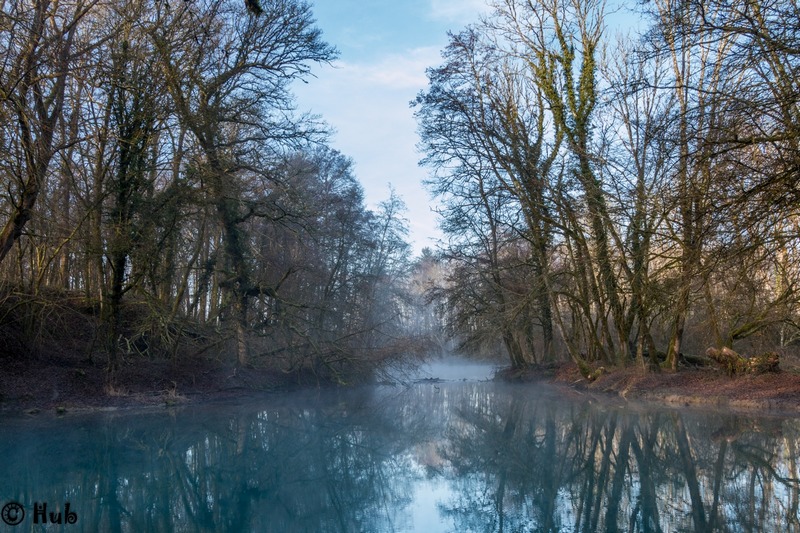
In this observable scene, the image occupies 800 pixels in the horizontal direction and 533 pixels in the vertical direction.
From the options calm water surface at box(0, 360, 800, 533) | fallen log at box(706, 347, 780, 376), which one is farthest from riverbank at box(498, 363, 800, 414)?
calm water surface at box(0, 360, 800, 533)

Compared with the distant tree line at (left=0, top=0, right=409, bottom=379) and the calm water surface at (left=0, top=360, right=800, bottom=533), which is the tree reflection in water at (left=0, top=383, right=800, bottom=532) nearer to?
the calm water surface at (left=0, top=360, right=800, bottom=533)

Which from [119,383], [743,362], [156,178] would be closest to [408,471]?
[119,383]

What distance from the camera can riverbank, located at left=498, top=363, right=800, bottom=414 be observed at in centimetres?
1379

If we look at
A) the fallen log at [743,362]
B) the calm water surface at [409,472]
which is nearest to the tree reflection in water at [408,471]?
the calm water surface at [409,472]

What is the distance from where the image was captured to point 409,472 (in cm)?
845

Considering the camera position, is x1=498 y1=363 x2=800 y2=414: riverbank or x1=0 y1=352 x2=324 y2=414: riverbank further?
x1=0 y1=352 x2=324 y2=414: riverbank

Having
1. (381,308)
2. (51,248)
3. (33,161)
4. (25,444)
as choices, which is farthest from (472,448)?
(381,308)

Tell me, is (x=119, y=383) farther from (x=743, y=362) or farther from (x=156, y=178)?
(x=743, y=362)

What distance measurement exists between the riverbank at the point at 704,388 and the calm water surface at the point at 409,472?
59.4 inches

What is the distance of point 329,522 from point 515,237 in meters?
20.5

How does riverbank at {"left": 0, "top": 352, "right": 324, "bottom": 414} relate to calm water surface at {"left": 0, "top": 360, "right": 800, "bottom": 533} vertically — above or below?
above

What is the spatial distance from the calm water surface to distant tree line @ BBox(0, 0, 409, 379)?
4571 mm

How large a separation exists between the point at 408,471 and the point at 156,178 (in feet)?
50.8

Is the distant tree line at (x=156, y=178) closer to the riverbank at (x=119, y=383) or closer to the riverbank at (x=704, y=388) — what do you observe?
the riverbank at (x=119, y=383)
